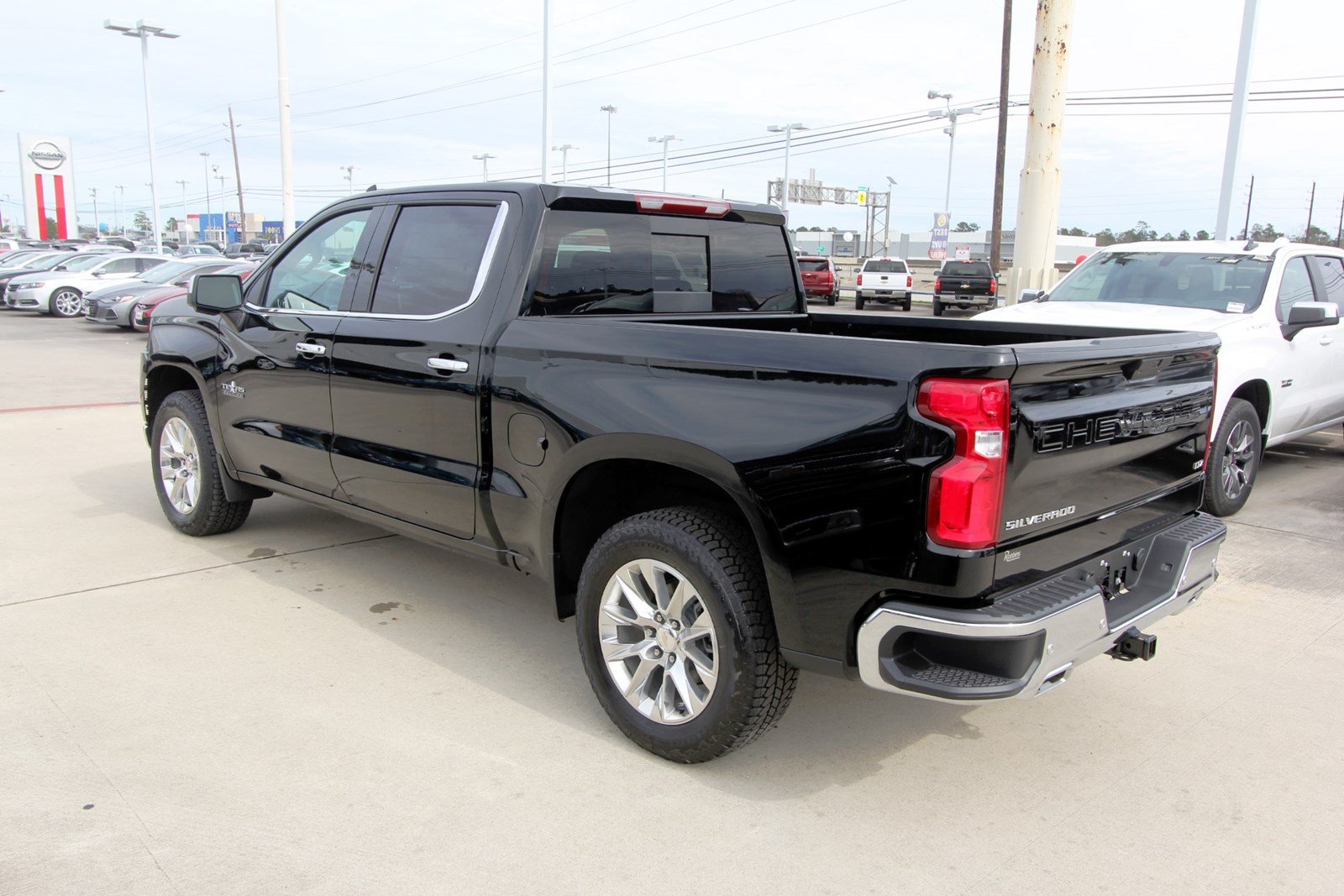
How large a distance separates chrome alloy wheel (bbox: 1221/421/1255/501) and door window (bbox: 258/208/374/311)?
17.4ft

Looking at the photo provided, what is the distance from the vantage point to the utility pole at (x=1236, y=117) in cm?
1393

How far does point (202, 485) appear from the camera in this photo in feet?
18.1

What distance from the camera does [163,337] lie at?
5668 mm

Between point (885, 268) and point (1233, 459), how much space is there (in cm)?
2489

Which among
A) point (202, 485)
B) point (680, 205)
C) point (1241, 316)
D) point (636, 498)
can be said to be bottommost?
point (202, 485)

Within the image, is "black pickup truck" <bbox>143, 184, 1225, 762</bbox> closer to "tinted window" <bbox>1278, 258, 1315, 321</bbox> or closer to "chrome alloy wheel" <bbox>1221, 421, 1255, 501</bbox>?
"chrome alloy wheel" <bbox>1221, 421, 1255, 501</bbox>

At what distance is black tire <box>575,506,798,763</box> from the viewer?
119 inches

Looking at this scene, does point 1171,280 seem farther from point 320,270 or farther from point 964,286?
point 964,286

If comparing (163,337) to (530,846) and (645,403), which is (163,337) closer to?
(645,403)

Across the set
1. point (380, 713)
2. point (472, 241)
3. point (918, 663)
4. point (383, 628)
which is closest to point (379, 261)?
point (472, 241)

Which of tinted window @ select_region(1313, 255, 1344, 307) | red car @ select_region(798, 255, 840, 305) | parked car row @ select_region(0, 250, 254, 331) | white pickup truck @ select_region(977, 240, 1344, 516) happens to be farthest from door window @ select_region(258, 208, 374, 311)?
red car @ select_region(798, 255, 840, 305)

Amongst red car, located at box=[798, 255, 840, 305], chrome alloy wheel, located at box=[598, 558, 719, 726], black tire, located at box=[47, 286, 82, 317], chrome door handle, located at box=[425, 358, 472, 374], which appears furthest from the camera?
red car, located at box=[798, 255, 840, 305]

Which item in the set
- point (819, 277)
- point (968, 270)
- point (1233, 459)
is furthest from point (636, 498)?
point (968, 270)

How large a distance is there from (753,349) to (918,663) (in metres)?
1.03
